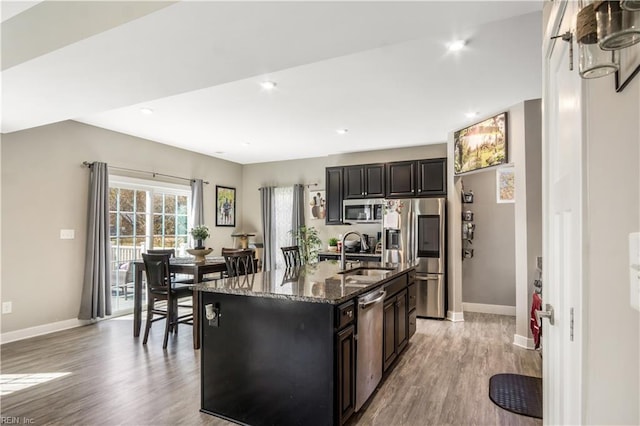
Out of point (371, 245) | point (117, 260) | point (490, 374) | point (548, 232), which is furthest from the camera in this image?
point (371, 245)

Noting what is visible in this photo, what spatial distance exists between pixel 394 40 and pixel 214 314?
6.86ft

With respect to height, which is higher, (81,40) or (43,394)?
(81,40)

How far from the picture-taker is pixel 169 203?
6.00 m

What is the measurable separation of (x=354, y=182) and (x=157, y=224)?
339cm

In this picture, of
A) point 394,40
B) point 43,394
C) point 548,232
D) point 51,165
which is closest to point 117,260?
point 51,165

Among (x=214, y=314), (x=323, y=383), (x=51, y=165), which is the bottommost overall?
(x=323, y=383)

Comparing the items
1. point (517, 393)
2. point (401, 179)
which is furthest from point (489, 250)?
point (517, 393)

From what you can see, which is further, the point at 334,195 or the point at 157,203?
the point at 334,195

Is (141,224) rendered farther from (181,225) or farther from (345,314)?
(345,314)

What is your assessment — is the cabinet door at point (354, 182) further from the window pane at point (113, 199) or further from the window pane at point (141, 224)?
the window pane at point (113, 199)

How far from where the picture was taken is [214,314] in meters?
2.39

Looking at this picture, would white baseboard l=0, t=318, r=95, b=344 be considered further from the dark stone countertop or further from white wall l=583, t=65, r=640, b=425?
white wall l=583, t=65, r=640, b=425

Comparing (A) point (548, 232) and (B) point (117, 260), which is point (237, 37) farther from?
(B) point (117, 260)

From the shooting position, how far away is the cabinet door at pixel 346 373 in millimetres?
2057
